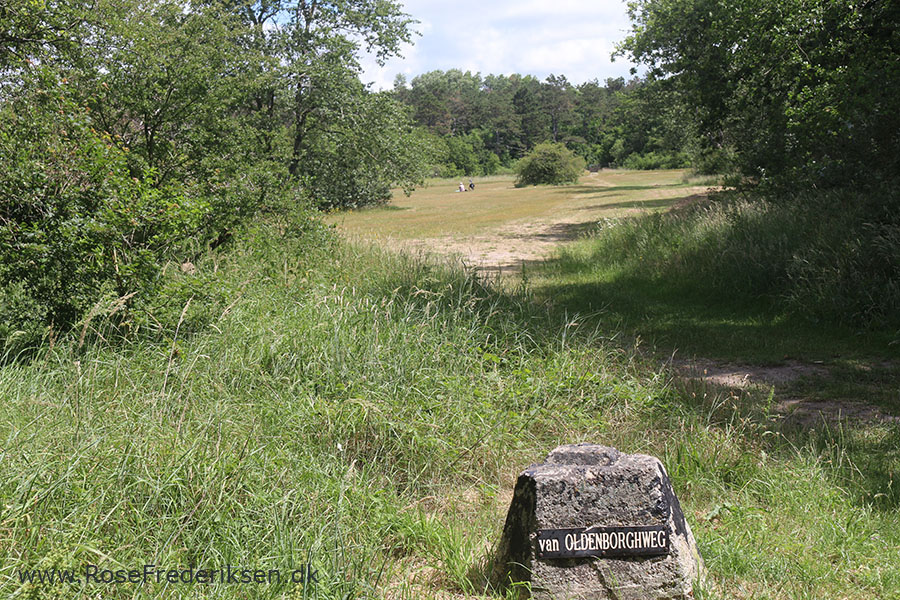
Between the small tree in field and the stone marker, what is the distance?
5646 cm

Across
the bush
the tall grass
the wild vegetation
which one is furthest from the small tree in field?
the bush

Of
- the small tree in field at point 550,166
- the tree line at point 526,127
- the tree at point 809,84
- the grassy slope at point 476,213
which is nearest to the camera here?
the tree at point 809,84

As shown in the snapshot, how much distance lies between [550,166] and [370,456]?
55.5 m

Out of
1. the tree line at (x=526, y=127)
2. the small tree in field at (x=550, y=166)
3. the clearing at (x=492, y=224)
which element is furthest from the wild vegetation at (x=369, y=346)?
the tree line at (x=526, y=127)

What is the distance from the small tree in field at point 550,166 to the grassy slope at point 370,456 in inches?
2077

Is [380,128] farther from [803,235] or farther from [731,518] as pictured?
[731,518]

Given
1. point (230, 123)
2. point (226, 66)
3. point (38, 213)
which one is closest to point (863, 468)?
Result: point (38, 213)

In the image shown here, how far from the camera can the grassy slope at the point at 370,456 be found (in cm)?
316

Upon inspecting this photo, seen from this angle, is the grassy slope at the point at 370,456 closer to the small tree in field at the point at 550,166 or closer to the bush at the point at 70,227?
the bush at the point at 70,227

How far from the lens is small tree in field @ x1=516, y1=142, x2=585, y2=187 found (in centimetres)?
5800

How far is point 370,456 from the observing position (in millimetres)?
4441

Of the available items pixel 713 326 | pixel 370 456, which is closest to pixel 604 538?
pixel 370 456

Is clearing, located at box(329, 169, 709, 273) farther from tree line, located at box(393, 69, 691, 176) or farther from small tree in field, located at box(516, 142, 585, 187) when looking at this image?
tree line, located at box(393, 69, 691, 176)

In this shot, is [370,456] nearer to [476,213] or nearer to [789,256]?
[789,256]
